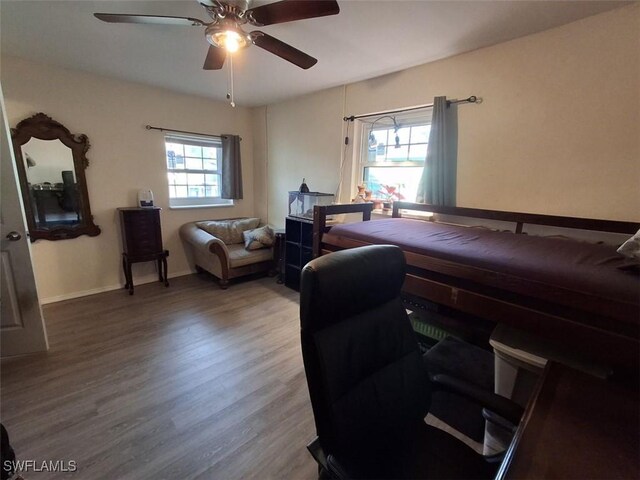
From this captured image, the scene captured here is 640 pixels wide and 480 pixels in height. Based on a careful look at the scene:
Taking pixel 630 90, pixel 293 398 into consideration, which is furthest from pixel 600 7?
pixel 293 398

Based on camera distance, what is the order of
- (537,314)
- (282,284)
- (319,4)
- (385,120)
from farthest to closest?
(282,284) < (385,120) < (319,4) < (537,314)

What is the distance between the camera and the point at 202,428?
1572mm

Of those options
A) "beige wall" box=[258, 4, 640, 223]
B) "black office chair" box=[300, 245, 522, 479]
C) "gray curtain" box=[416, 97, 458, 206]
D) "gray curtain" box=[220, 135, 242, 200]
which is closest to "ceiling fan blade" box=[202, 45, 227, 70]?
"beige wall" box=[258, 4, 640, 223]

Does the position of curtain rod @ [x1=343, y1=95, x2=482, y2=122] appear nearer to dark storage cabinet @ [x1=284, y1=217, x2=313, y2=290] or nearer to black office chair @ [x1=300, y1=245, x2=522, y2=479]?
dark storage cabinet @ [x1=284, y1=217, x2=313, y2=290]

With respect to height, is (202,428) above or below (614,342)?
below

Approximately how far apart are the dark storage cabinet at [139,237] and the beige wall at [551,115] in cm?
306

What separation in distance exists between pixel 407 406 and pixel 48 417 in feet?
6.60

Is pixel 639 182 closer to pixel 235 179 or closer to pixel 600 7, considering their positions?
pixel 600 7

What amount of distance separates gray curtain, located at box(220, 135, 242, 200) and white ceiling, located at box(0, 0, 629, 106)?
3.70ft

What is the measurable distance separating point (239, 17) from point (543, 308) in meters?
2.13

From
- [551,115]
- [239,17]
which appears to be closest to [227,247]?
[239,17]

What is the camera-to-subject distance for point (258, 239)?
3744 millimetres

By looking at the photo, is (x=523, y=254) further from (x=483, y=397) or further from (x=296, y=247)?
(x=296, y=247)

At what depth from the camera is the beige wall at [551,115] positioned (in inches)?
69.0
